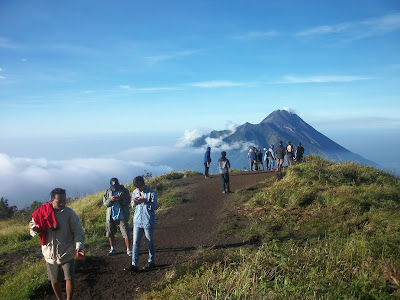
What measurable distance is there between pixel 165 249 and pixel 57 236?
349 centimetres

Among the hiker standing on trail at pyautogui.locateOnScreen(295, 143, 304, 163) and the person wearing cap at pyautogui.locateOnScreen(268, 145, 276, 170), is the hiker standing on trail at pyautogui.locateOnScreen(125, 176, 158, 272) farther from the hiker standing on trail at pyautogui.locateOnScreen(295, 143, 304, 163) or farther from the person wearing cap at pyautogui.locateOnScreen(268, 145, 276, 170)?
the person wearing cap at pyautogui.locateOnScreen(268, 145, 276, 170)

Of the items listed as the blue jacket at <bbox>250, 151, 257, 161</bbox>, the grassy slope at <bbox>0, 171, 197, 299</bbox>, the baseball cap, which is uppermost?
the blue jacket at <bbox>250, 151, 257, 161</bbox>

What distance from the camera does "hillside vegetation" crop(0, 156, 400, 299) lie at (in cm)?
442

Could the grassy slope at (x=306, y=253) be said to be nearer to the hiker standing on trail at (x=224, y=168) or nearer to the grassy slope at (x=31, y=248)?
the hiker standing on trail at (x=224, y=168)

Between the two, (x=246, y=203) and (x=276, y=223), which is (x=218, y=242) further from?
(x=246, y=203)

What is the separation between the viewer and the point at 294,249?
585 centimetres

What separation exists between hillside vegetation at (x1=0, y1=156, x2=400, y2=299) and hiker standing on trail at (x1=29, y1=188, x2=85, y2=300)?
1.19 meters

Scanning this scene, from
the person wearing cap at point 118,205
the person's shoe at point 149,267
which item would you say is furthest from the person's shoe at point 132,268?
the person wearing cap at point 118,205

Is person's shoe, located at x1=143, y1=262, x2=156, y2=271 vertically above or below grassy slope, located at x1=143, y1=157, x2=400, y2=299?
below

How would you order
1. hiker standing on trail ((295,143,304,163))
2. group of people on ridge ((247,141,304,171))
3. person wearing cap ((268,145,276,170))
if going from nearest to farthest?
group of people on ridge ((247,141,304,171)) < hiker standing on trail ((295,143,304,163)) < person wearing cap ((268,145,276,170))

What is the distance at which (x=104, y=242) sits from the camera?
8.55m

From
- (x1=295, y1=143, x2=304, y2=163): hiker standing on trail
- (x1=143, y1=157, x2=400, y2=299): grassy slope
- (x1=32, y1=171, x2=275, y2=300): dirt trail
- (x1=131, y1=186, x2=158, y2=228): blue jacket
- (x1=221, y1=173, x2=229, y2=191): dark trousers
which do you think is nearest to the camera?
(x1=143, y1=157, x2=400, y2=299): grassy slope

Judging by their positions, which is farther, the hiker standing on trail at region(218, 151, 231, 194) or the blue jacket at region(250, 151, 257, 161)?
the blue jacket at region(250, 151, 257, 161)

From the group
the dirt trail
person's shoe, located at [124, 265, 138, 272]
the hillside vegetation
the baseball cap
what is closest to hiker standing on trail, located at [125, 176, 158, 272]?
person's shoe, located at [124, 265, 138, 272]
